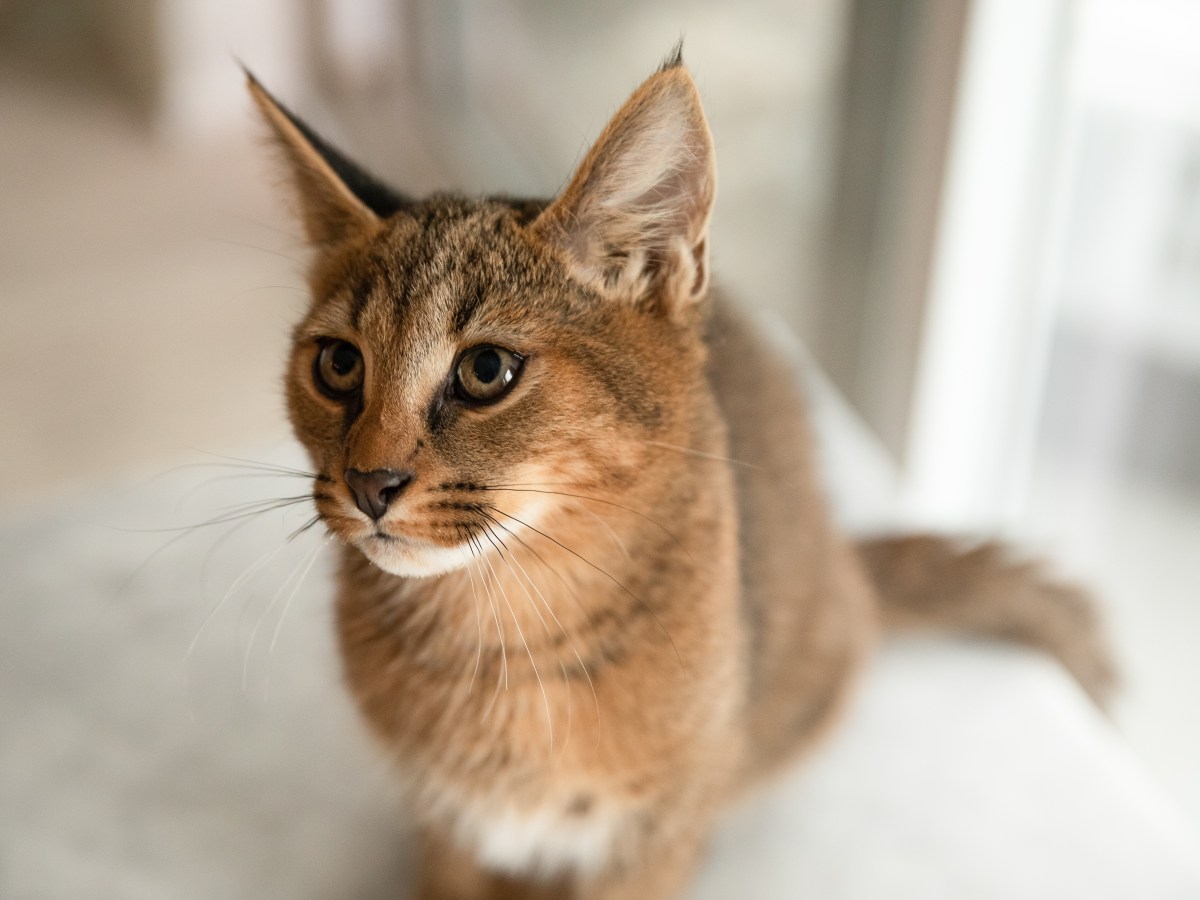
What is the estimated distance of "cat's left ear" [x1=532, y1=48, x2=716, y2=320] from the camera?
0.86 m

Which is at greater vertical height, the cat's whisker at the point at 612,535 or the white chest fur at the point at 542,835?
the cat's whisker at the point at 612,535

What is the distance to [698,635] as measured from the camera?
43.7 inches

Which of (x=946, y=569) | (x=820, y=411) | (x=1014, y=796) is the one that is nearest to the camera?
(x=1014, y=796)

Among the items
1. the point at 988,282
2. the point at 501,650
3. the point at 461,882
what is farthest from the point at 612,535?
the point at 988,282

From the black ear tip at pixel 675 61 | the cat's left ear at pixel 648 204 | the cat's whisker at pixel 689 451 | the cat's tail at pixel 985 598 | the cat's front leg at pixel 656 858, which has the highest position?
the black ear tip at pixel 675 61

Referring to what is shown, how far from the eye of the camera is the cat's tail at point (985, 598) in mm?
1538

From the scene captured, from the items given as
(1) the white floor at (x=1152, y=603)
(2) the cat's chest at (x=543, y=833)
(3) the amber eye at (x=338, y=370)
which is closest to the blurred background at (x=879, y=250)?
(1) the white floor at (x=1152, y=603)

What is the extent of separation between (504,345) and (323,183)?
0.25m

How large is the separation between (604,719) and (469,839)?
0.77ft

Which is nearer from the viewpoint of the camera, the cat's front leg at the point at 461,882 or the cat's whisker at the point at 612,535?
the cat's whisker at the point at 612,535

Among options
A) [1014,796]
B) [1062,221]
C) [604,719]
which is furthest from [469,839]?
[1062,221]

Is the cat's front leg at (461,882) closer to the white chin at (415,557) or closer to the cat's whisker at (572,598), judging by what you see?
the cat's whisker at (572,598)

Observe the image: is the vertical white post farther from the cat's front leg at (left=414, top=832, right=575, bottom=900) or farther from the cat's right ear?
the cat's right ear

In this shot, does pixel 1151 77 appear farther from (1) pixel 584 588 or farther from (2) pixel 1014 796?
(1) pixel 584 588
